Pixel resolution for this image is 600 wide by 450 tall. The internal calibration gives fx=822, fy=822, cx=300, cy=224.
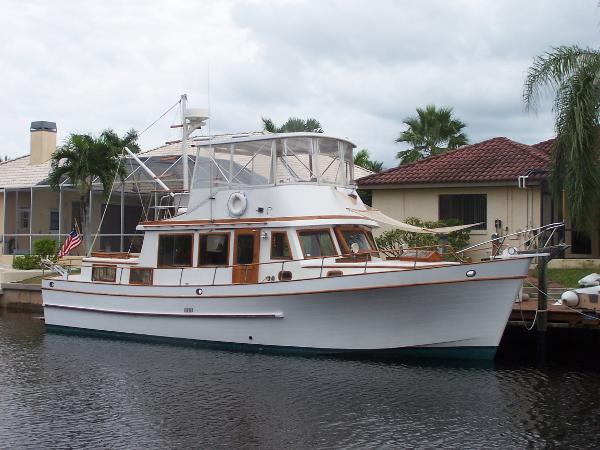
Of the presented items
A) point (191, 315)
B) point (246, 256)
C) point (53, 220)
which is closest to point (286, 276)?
point (246, 256)

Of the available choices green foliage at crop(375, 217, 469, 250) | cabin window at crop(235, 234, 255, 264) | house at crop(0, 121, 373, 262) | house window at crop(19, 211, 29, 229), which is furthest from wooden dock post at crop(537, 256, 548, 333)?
house window at crop(19, 211, 29, 229)

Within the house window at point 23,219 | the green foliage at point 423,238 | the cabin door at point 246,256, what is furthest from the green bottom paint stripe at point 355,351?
the house window at point 23,219

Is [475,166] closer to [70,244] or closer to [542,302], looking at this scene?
[542,302]

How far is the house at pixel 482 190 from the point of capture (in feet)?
84.3

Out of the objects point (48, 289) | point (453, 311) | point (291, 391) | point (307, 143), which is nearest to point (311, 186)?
point (307, 143)

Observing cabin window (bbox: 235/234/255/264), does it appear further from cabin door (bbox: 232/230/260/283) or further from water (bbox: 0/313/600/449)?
water (bbox: 0/313/600/449)

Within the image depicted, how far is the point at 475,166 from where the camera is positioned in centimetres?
2728

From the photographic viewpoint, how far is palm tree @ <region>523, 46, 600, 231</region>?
62.5 feet

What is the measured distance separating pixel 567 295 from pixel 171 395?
8432mm

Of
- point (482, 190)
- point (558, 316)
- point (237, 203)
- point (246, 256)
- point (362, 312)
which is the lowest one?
point (558, 316)

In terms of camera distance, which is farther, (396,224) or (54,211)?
(54,211)

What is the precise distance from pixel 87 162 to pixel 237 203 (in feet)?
43.1

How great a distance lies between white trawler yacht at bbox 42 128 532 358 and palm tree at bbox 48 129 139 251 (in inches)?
381

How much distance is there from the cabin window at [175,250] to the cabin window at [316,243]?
2838 millimetres
